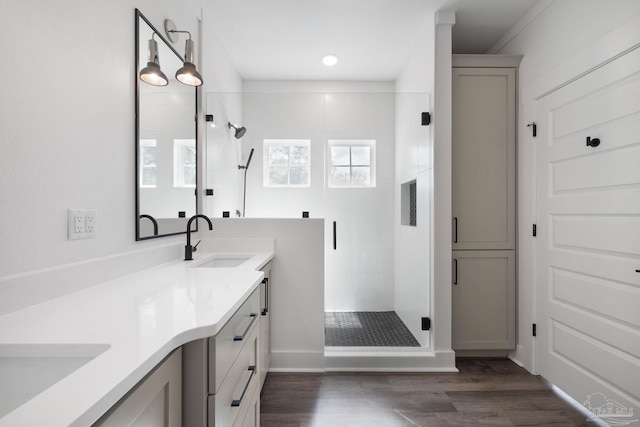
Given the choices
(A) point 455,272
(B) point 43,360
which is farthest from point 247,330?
(A) point 455,272

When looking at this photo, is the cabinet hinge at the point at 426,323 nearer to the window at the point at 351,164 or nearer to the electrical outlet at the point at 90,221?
the window at the point at 351,164

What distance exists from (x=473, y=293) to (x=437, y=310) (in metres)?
0.39

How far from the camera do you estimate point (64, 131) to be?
1094 millimetres

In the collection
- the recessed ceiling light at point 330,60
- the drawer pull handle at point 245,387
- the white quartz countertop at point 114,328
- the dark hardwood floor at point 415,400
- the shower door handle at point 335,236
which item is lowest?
the dark hardwood floor at point 415,400

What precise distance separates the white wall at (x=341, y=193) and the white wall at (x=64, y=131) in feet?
3.93

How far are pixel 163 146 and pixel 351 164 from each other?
140cm

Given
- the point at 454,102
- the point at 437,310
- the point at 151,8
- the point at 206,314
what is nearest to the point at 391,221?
the point at 437,310

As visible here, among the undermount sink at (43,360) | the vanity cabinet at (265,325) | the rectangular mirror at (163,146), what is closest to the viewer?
the undermount sink at (43,360)

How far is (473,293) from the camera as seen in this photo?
8.25 feet

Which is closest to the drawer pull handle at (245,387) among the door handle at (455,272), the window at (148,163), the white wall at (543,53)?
the window at (148,163)

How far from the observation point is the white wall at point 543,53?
1688mm

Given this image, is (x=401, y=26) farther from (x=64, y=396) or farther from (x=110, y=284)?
(x=64, y=396)

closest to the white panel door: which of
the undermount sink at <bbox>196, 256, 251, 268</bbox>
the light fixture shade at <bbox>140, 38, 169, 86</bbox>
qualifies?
the undermount sink at <bbox>196, 256, 251, 268</bbox>

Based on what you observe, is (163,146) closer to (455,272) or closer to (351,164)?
(351,164)
